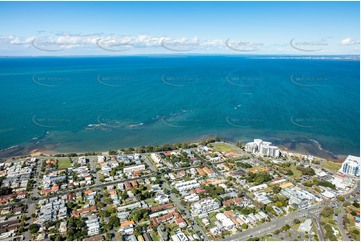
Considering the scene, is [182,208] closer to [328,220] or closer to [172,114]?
[328,220]

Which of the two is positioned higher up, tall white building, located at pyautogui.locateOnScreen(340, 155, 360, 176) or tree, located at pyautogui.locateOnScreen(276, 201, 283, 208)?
tall white building, located at pyautogui.locateOnScreen(340, 155, 360, 176)

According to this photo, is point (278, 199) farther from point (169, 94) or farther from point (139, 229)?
point (169, 94)

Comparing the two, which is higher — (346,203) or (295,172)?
(346,203)

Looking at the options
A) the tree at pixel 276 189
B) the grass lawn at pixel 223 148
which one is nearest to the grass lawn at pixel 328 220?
the tree at pixel 276 189

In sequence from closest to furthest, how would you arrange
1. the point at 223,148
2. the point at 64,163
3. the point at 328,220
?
1. the point at 328,220
2. the point at 64,163
3. the point at 223,148

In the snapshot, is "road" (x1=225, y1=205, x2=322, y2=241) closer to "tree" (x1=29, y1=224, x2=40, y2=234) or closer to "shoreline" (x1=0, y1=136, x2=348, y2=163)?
"shoreline" (x1=0, y1=136, x2=348, y2=163)

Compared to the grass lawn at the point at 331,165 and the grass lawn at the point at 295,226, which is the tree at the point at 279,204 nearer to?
the grass lawn at the point at 295,226

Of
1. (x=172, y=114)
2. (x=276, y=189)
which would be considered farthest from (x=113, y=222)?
(x=172, y=114)

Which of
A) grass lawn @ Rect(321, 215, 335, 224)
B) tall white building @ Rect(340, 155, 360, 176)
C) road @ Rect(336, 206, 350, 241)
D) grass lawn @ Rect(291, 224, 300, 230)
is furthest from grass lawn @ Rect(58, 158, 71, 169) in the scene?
tall white building @ Rect(340, 155, 360, 176)
